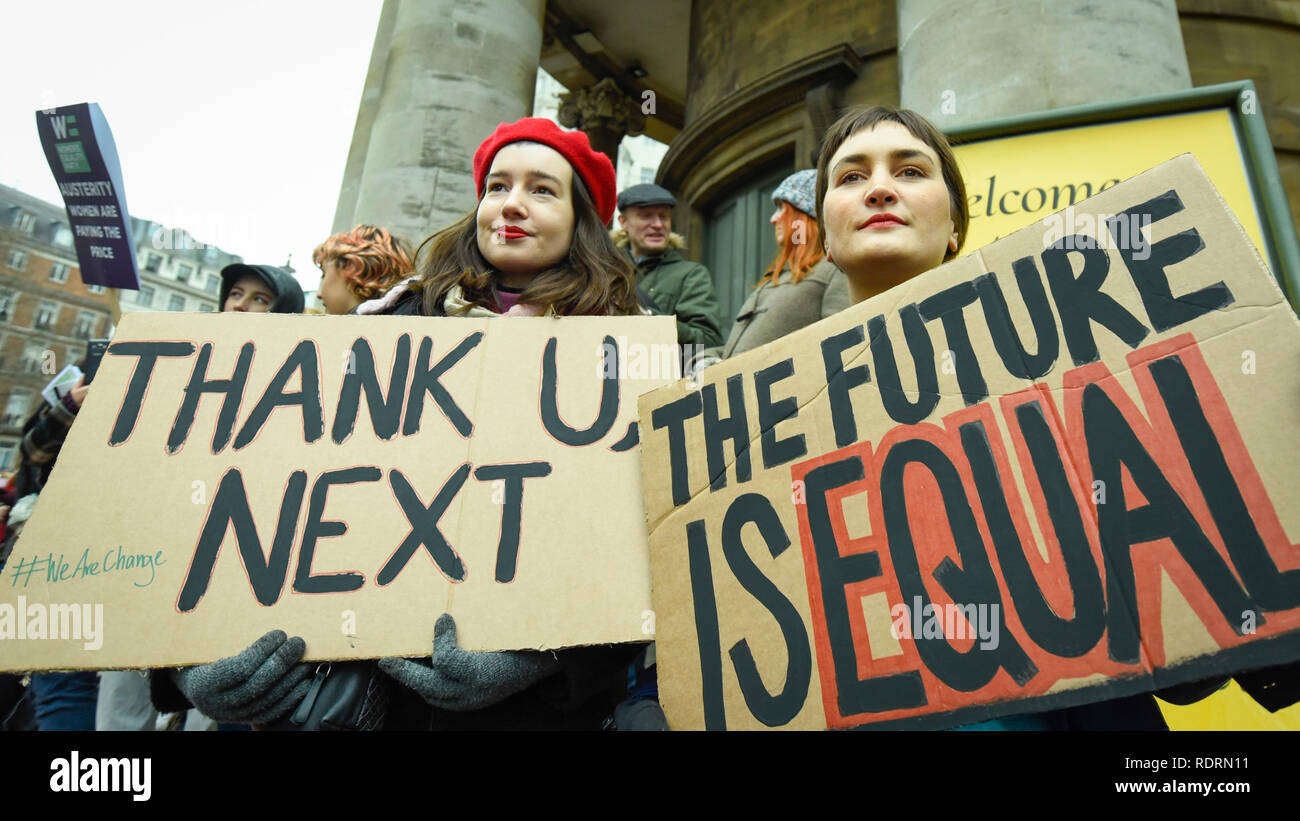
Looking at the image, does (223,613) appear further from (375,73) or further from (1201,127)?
(375,73)

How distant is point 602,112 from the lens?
36.9 ft

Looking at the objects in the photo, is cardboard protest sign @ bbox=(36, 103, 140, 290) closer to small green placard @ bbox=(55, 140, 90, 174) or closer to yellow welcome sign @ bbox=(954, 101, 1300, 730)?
small green placard @ bbox=(55, 140, 90, 174)

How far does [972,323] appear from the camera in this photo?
1079 mm

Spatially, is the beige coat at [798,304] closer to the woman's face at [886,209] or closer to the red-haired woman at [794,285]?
the red-haired woman at [794,285]

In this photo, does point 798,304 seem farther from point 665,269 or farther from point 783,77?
point 783,77

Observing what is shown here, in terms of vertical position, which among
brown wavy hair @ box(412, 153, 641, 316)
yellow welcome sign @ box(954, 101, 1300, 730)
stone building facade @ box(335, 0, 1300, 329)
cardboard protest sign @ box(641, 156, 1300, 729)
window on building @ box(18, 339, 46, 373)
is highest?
window on building @ box(18, 339, 46, 373)

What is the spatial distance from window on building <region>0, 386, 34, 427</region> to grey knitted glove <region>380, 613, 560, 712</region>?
3964 cm

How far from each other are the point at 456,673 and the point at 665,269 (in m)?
3.15

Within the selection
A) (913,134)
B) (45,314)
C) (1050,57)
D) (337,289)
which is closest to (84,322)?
(45,314)

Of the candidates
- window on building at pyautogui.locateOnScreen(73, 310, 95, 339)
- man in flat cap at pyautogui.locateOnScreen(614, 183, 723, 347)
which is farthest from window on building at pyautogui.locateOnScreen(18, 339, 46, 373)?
man in flat cap at pyautogui.locateOnScreen(614, 183, 723, 347)

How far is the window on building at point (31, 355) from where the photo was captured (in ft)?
109

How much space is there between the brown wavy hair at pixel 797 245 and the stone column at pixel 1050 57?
1.93ft

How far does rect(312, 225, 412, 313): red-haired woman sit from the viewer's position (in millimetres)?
2656
